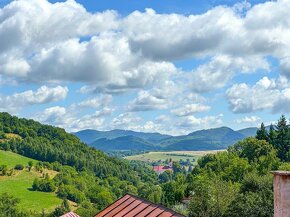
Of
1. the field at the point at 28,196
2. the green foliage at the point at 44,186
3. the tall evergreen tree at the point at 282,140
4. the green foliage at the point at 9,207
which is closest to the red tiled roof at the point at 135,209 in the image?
the tall evergreen tree at the point at 282,140

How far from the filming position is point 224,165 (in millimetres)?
98750

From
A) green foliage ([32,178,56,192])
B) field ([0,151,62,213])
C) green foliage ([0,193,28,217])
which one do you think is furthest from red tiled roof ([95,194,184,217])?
green foliage ([32,178,56,192])

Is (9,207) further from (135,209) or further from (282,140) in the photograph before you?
(135,209)

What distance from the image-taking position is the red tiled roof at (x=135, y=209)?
22.3 meters

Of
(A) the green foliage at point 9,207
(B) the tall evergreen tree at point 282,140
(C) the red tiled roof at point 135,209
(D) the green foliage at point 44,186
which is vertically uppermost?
(B) the tall evergreen tree at point 282,140

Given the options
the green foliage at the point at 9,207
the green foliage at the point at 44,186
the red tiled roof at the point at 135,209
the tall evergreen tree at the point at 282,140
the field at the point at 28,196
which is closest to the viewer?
the red tiled roof at the point at 135,209

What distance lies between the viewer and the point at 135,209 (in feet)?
79.8

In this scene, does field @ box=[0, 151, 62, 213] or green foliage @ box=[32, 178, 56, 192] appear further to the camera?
green foliage @ box=[32, 178, 56, 192]

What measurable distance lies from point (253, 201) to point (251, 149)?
173 ft

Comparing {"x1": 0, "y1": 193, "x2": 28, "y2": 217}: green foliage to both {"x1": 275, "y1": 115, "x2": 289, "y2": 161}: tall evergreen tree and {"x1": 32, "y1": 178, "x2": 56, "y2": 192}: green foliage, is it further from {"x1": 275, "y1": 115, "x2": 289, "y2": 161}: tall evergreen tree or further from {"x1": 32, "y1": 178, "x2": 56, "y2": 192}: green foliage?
{"x1": 275, "y1": 115, "x2": 289, "y2": 161}: tall evergreen tree

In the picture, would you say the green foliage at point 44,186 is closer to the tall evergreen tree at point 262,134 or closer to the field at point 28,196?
the field at point 28,196

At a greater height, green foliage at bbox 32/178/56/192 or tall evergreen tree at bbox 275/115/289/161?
tall evergreen tree at bbox 275/115/289/161

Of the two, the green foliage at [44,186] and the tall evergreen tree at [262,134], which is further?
the green foliage at [44,186]

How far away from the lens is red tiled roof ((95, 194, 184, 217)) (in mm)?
22255
